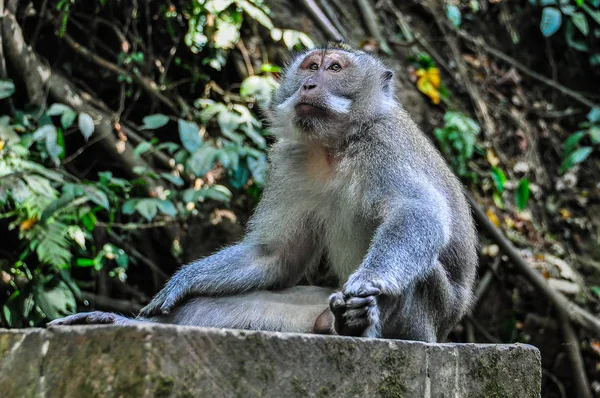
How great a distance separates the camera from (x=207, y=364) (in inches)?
90.9

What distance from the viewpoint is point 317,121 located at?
418 centimetres

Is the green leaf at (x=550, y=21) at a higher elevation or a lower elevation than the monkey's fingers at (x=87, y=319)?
lower

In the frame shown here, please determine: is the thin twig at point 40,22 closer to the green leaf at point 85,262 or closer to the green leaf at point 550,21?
the green leaf at point 85,262

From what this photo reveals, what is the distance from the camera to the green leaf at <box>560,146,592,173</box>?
830 centimetres

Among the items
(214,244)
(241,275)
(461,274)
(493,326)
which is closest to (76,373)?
(241,275)

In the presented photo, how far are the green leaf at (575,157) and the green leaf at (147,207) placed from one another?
4.67 m

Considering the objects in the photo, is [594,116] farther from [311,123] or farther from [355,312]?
[355,312]

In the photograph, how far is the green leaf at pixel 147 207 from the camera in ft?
19.3

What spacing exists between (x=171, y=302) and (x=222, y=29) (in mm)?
3703

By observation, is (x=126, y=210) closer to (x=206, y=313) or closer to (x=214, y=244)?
(x=214, y=244)

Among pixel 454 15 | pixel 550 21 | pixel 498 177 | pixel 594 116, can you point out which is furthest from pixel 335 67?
pixel 594 116

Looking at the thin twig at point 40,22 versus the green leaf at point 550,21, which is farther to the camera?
the green leaf at point 550,21

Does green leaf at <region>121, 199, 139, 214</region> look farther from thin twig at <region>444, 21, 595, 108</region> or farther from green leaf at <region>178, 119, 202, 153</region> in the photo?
thin twig at <region>444, 21, 595, 108</region>

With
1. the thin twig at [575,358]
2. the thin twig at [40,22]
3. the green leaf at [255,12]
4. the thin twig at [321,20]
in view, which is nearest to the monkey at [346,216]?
the green leaf at [255,12]
